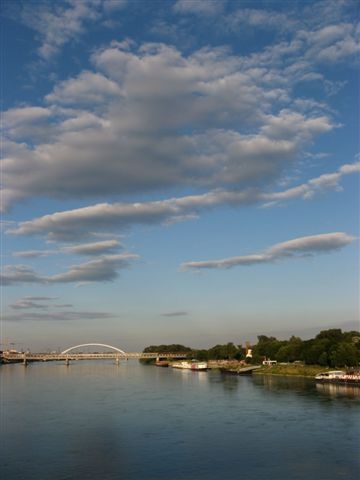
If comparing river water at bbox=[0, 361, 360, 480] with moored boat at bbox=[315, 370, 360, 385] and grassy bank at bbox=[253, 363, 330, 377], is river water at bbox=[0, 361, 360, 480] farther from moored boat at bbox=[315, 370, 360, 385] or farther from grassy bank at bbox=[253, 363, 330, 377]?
grassy bank at bbox=[253, 363, 330, 377]

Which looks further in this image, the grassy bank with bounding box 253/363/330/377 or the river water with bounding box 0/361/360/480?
the grassy bank with bounding box 253/363/330/377

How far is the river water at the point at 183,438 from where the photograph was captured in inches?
1101

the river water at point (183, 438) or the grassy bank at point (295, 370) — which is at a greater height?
the river water at point (183, 438)

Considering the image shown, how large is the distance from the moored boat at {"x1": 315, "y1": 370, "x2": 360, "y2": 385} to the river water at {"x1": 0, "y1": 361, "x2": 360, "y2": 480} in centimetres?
1221

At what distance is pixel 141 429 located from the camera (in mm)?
39906

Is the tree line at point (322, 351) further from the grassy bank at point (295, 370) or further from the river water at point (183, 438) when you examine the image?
the river water at point (183, 438)

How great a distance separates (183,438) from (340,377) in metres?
45.4

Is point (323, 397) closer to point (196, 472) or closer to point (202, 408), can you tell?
point (202, 408)

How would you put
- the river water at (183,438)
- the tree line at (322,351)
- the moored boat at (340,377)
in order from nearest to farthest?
1. the river water at (183,438)
2. the moored boat at (340,377)
3. the tree line at (322,351)

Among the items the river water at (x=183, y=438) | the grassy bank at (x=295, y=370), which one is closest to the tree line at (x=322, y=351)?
the grassy bank at (x=295, y=370)

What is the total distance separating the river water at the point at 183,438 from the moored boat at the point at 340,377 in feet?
40.1

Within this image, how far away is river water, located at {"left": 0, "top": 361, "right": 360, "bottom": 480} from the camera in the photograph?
28.0 m

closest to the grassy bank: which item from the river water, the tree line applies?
the tree line

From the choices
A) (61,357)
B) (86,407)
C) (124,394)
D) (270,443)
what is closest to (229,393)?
(124,394)
